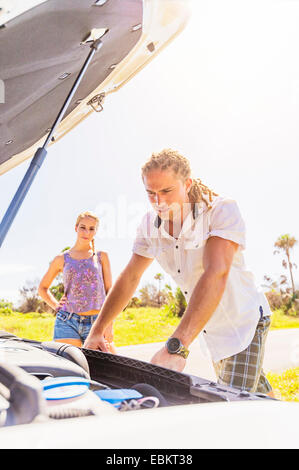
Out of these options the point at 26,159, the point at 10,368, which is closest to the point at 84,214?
the point at 26,159

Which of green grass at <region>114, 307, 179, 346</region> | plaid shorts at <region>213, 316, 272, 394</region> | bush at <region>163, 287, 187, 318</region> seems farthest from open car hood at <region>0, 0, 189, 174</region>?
bush at <region>163, 287, 187, 318</region>

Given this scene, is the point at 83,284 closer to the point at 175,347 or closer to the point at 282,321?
the point at 175,347

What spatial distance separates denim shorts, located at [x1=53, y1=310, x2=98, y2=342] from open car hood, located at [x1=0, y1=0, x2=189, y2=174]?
151 centimetres

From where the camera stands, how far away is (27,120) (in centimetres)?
190

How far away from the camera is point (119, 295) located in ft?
6.95

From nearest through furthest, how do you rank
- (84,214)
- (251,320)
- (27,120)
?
1. (27,120)
2. (251,320)
3. (84,214)

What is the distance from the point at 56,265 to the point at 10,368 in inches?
106

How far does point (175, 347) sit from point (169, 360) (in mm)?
49

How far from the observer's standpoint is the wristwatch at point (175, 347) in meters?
1.51

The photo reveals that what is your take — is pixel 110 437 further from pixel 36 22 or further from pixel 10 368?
pixel 36 22

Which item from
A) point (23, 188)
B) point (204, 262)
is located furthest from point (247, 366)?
point (23, 188)

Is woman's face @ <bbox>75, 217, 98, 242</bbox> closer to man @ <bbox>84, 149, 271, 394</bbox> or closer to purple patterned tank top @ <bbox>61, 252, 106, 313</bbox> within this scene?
purple patterned tank top @ <bbox>61, 252, 106, 313</bbox>

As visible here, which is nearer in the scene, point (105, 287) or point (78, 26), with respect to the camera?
point (78, 26)
